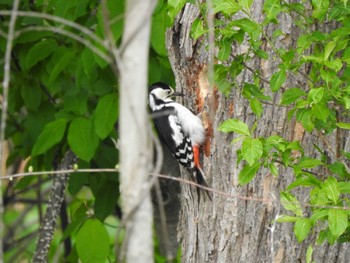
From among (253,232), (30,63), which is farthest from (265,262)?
(30,63)

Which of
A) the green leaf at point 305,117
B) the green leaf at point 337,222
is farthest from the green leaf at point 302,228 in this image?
the green leaf at point 305,117

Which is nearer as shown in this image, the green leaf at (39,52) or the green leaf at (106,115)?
the green leaf at (106,115)

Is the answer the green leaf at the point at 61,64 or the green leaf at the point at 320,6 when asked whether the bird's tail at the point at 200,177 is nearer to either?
the green leaf at the point at 61,64

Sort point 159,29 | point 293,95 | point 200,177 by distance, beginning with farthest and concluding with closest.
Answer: point 200,177 < point 159,29 < point 293,95

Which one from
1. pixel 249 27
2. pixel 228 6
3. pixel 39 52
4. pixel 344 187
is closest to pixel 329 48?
pixel 249 27

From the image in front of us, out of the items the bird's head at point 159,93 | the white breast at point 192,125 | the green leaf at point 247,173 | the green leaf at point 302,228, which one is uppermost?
the bird's head at point 159,93

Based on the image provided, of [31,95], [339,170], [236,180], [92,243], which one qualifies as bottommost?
[92,243]

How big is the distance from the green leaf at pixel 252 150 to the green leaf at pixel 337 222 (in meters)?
0.37

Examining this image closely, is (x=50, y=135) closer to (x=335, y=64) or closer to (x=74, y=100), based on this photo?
(x=74, y=100)

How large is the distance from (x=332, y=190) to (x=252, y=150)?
34 centimetres

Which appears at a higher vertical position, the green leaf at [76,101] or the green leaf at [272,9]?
the green leaf at [272,9]

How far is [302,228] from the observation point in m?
3.23

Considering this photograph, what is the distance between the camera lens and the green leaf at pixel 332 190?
3.23 meters

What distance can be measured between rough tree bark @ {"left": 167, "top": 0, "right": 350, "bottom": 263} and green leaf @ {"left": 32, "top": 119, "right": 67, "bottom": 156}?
79 cm
